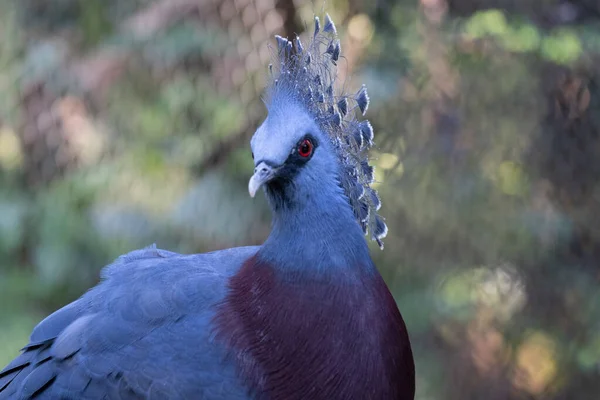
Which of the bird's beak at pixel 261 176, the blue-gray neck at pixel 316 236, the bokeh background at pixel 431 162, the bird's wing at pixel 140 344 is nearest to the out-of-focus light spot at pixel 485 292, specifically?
the bokeh background at pixel 431 162

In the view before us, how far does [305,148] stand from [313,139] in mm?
49

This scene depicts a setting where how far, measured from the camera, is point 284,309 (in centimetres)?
195

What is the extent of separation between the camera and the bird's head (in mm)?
1889

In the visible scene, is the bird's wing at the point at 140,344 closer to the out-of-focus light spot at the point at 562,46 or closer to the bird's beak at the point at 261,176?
the bird's beak at the point at 261,176

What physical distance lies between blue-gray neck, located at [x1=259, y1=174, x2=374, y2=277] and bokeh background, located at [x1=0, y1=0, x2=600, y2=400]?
144 cm

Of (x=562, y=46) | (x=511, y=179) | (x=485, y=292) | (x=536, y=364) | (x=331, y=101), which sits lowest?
(x=331, y=101)

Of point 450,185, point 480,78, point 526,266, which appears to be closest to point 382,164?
point 450,185

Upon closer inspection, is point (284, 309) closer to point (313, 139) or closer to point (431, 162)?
point (313, 139)

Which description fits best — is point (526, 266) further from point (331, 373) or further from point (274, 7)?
point (331, 373)

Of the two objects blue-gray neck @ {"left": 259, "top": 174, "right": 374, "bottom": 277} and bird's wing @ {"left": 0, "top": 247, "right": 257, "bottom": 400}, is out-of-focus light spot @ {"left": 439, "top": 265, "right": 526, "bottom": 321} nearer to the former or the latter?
bird's wing @ {"left": 0, "top": 247, "right": 257, "bottom": 400}

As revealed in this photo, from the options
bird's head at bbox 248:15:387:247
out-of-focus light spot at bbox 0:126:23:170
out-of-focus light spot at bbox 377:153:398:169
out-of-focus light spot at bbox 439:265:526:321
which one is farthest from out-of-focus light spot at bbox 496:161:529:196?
out-of-focus light spot at bbox 0:126:23:170

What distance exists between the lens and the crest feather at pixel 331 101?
2.09 m

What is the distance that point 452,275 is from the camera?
12.4 feet

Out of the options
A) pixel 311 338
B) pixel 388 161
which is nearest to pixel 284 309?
pixel 311 338
